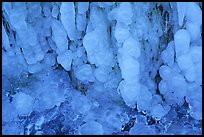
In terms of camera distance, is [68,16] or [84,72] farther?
[84,72]

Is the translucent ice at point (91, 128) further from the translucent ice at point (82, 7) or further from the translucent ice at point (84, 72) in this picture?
the translucent ice at point (82, 7)

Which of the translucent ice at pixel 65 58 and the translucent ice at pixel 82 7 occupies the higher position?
the translucent ice at pixel 82 7

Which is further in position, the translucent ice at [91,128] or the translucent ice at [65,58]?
the translucent ice at [65,58]

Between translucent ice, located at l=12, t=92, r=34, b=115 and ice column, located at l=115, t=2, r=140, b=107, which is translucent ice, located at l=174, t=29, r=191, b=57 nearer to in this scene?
ice column, located at l=115, t=2, r=140, b=107

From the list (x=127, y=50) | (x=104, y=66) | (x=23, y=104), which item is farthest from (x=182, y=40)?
(x=23, y=104)

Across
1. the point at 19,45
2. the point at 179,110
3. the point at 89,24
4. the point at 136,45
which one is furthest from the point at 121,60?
the point at 19,45

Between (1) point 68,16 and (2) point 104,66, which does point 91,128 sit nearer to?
(2) point 104,66

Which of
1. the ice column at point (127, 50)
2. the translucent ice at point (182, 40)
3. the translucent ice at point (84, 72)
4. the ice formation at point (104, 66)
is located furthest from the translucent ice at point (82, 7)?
the translucent ice at point (182, 40)

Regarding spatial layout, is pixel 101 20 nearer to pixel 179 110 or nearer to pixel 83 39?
pixel 83 39
